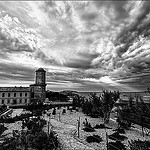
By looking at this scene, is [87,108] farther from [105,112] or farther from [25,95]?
[25,95]

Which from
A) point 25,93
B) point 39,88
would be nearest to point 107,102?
point 25,93

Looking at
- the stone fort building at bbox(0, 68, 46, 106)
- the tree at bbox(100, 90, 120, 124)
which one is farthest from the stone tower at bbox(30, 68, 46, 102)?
the tree at bbox(100, 90, 120, 124)

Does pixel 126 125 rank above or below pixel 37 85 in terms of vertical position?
below

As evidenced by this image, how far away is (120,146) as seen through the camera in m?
8.62

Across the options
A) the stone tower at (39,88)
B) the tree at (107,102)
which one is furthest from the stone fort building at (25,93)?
the tree at (107,102)

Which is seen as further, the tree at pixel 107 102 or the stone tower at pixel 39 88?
the stone tower at pixel 39 88

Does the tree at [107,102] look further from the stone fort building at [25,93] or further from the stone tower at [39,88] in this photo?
the stone tower at [39,88]

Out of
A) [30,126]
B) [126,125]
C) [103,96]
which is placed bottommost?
[126,125]

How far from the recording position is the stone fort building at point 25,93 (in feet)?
128

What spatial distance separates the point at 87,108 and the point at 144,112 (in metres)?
11.3

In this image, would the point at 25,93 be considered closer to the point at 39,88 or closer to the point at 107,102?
the point at 39,88

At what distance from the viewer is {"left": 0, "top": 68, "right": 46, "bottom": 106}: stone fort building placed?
39031 mm

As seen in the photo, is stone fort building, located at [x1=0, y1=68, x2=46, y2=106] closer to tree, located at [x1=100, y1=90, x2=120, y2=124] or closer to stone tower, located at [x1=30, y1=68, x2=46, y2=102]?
stone tower, located at [x1=30, y1=68, x2=46, y2=102]

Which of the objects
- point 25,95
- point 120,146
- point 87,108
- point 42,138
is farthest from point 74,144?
point 25,95
